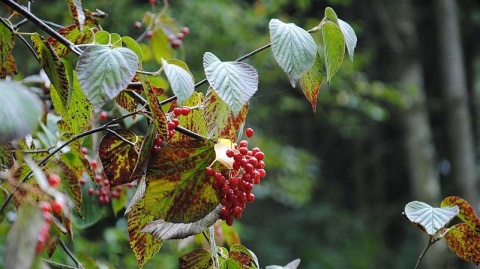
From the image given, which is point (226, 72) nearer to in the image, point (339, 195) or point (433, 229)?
point (433, 229)

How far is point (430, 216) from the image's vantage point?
2.45ft

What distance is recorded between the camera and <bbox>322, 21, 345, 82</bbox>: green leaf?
70cm

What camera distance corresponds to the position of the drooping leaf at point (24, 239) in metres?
0.39

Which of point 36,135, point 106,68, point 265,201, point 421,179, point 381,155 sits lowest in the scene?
point 265,201

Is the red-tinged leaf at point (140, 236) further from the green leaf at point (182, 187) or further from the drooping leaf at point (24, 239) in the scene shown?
the drooping leaf at point (24, 239)

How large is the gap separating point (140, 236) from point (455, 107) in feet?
15.0

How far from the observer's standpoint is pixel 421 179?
18.4ft

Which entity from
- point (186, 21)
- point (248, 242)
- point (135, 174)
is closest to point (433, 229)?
point (135, 174)

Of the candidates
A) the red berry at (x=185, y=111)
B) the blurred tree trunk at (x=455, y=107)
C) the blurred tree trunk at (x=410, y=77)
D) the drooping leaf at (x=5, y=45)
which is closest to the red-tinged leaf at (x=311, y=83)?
the red berry at (x=185, y=111)

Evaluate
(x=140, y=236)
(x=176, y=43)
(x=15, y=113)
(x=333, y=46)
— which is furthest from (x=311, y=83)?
(x=176, y=43)

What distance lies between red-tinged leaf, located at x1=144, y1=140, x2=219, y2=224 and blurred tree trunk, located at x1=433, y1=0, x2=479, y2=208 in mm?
4082

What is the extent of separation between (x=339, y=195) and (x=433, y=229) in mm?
7050

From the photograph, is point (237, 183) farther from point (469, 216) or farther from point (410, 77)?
point (410, 77)

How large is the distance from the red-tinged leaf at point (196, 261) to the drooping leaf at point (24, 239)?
34 cm
